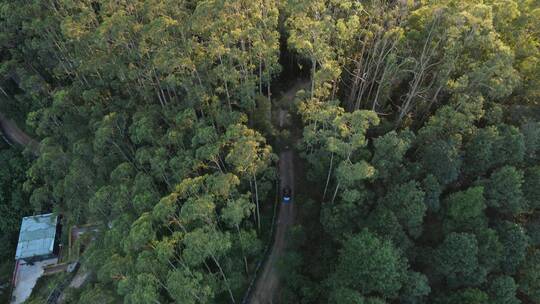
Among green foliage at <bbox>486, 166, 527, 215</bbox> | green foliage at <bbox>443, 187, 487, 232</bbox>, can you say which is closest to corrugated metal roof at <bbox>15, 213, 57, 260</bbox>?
green foliage at <bbox>443, 187, 487, 232</bbox>

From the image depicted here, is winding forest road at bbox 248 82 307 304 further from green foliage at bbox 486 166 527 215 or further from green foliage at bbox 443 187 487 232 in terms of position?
green foliage at bbox 486 166 527 215

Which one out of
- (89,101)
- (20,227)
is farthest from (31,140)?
(89,101)

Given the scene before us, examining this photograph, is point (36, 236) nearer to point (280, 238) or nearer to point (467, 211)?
point (280, 238)

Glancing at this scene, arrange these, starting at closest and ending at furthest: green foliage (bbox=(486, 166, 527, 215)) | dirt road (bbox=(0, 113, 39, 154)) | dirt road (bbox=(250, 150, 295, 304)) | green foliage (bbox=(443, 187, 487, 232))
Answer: green foliage (bbox=(443, 187, 487, 232)) < green foliage (bbox=(486, 166, 527, 215)) < dirt road (bbox=(250, 150, 295, 304)) < dirt road (bbox=(0, 113, 39, 154))

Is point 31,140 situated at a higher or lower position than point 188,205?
lower

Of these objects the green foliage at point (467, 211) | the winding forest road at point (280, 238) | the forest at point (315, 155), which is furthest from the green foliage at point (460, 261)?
the winding forest road at point (280, 238)

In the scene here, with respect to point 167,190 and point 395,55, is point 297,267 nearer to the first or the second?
point 167,190
